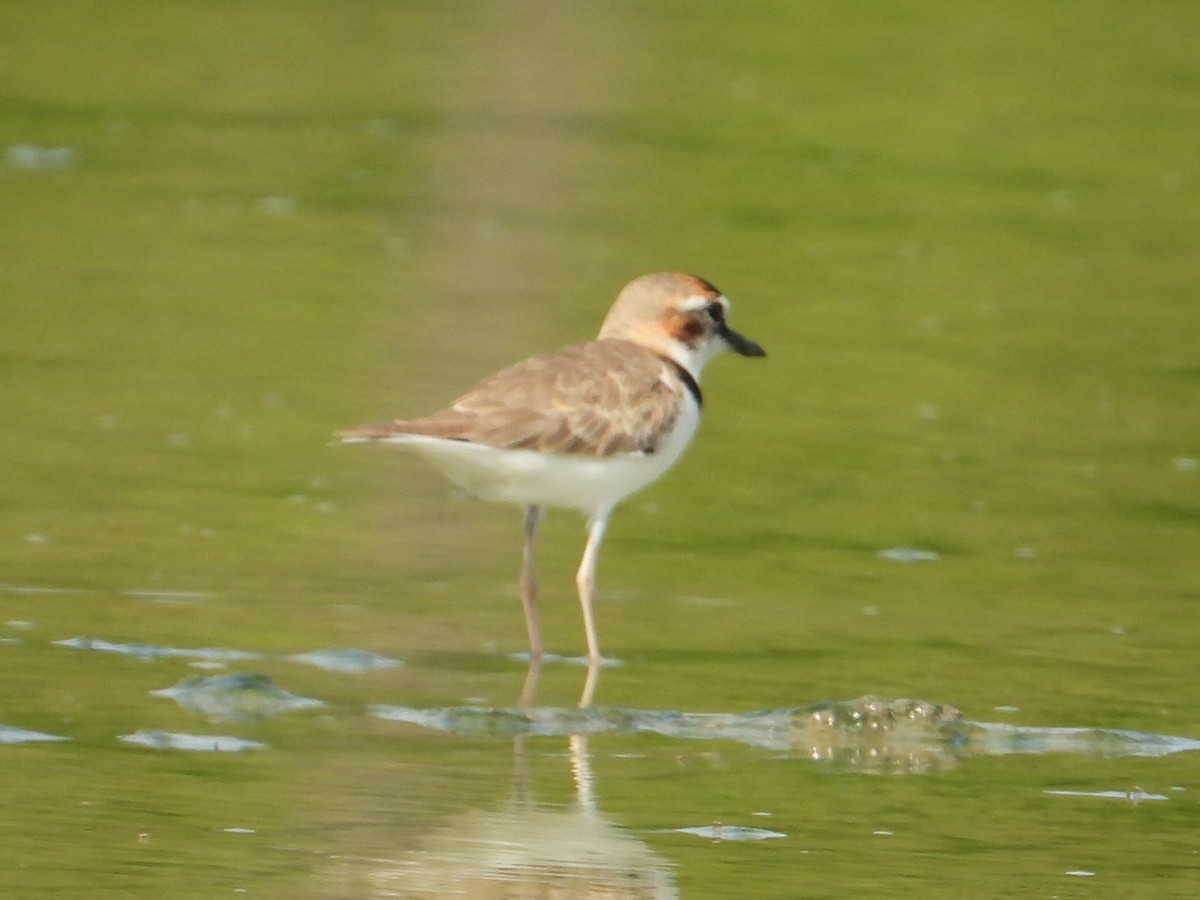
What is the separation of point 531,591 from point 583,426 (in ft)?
1.87

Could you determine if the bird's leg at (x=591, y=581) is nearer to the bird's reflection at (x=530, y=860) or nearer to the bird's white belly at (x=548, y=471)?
the bird's white belly at (x=548, y=471)

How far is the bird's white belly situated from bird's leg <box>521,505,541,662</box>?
10 cm

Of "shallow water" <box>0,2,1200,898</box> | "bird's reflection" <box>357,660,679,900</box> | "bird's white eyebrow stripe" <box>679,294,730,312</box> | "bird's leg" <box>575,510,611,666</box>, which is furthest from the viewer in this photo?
"bird's white eyebrow stripe" <box>679,294,730,312</box>

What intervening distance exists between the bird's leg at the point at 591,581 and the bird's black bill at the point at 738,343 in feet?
3.28

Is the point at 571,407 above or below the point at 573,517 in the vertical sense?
above

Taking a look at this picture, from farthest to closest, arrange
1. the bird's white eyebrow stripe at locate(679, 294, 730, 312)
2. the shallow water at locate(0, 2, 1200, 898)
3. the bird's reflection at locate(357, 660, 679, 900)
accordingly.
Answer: the bird's white eyebrow stripe at locate(679, 294, 730, 312), the shallow water at locate(0, 2, 1200, 898), the bird's reflection at locate(357, 660, 679, 900)

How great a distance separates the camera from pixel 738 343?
9.16m

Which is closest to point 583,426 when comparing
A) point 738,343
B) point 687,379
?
point 687,379

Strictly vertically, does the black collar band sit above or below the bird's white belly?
above

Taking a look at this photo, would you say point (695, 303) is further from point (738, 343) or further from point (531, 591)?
point (531, 591)

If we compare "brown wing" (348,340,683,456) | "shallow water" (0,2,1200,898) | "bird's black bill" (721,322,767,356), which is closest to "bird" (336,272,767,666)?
"brown wing" (348,340,683,456)

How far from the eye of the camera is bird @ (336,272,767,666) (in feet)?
25.9

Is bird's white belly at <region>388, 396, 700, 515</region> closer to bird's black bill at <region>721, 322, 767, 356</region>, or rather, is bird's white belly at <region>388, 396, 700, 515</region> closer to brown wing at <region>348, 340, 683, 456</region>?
brown wing at <region>348, 340, 683, 456</region>

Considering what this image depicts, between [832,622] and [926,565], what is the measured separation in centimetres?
96
